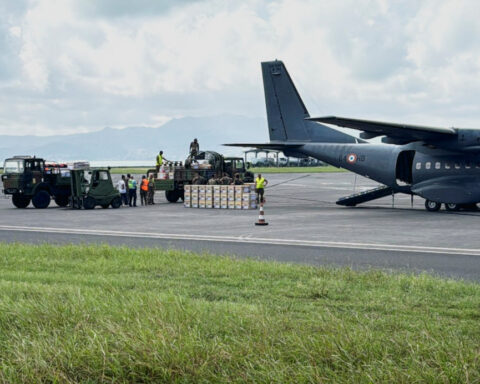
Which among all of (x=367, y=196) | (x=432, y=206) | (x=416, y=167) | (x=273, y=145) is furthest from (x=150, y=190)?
(x=432, y=206)

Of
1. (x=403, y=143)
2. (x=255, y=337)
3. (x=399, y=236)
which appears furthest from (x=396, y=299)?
(x=403, y=143)

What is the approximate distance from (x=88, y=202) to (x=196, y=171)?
26.8 ft

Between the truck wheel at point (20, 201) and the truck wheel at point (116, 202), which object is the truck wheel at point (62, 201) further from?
the truck wheel at point (116, 202)

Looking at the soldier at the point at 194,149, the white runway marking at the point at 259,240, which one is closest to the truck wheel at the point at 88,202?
the white runway marking at the point at 259,240

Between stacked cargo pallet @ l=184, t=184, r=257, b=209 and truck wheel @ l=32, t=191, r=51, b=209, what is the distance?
7580 millimetres

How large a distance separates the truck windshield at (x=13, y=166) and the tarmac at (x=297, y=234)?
3.30 m

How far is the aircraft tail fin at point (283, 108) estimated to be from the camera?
3369 centimetres

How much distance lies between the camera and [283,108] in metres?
34.3

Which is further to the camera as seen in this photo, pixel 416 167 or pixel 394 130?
pixel 416 167

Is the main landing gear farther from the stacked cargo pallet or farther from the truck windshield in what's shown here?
the truck windshield

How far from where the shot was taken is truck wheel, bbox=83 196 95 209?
31953 mm

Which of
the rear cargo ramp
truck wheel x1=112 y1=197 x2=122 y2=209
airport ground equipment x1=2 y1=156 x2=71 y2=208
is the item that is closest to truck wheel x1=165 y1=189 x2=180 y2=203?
truck wheel x1=112 y1=197 x2=122 y2=209

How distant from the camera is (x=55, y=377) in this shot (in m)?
5.29

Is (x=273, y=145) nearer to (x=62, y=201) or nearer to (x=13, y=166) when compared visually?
(x=62, y=201)
